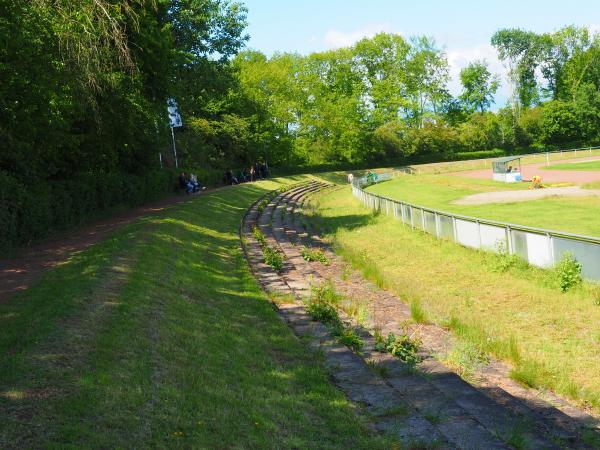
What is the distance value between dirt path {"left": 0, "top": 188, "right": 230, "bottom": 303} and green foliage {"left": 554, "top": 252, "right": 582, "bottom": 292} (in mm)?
12141

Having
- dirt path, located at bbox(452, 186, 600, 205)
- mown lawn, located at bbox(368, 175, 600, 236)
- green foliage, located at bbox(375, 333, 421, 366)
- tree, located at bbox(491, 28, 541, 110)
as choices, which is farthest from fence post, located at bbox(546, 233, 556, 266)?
tree, located at bbox(491, 28, 541, 110)

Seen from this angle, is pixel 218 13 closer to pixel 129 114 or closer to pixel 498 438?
pixel 129 114

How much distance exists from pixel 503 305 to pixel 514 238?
384 centimetres

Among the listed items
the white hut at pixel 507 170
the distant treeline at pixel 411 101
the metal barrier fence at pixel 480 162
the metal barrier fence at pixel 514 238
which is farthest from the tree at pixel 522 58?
the metal barrier fence at pixel 514 238

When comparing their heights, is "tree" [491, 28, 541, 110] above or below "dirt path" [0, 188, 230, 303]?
above

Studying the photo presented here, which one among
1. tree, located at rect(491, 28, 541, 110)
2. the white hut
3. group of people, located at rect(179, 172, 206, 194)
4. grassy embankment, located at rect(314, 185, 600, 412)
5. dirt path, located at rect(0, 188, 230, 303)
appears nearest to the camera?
grassy embankment, located at rect(314, 185, 600, 412)

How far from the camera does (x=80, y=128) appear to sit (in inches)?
1025

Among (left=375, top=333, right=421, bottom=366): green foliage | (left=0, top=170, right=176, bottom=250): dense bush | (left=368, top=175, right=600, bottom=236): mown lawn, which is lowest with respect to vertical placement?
(left=375, top=333, right=421, bottom=366): green foliage

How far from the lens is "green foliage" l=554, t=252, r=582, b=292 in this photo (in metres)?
14.7

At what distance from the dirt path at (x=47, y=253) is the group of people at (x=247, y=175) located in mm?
28250

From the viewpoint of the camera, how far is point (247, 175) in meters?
61.5

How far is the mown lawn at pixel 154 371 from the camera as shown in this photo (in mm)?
6355

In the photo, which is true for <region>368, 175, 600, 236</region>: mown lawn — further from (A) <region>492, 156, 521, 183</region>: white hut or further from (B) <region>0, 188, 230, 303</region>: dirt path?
(B) <region>0, 188, 230, 303</region>: dirt path

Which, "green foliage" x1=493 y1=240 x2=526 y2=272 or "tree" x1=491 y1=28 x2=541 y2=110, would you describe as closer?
"green foliage" x1=493 y1=240 x2=526 y2=272
